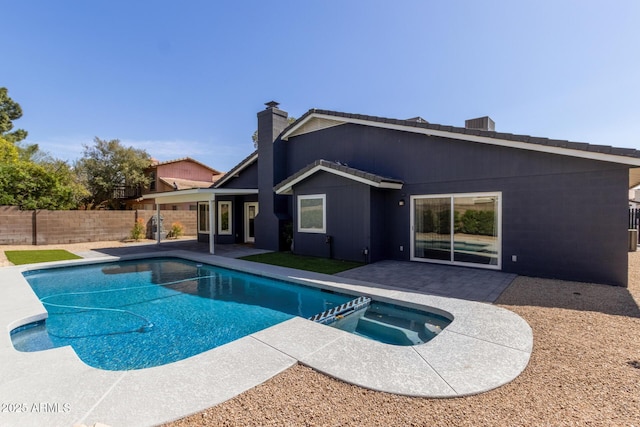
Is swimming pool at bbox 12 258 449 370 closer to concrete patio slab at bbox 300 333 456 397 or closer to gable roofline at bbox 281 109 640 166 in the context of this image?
concrete patio slab at bbox 300 333 456 397

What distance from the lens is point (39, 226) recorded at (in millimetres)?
16891

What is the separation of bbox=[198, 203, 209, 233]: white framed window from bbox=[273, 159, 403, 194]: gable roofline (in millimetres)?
7295

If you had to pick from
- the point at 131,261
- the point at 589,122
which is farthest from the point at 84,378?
the point at 589,122

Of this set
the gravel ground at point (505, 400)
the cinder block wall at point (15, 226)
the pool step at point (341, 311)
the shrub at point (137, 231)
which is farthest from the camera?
the shrub at point (137, 231)

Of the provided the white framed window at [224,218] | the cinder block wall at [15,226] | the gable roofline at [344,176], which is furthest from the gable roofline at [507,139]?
the cinder block wall at [15,226]

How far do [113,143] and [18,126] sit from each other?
1028 centimetres

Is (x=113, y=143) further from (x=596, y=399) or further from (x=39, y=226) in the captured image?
(x=596, y=399)

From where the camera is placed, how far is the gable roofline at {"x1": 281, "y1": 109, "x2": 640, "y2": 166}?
7.37 metres

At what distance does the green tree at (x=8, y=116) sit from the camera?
90.8 feet

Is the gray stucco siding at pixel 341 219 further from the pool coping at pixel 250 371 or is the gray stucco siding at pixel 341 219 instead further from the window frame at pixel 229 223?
the window frame at pixel 229 223

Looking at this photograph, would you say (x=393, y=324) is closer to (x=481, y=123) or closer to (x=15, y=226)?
(x=481, y=123)

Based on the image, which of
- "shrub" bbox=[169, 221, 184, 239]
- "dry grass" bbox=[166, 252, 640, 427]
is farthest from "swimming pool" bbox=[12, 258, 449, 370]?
"shrub" bbox=[169, 221, 184, 239]

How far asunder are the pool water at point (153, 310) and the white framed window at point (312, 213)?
11.9 ft

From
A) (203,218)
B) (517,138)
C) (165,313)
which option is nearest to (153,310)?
(165,313)
